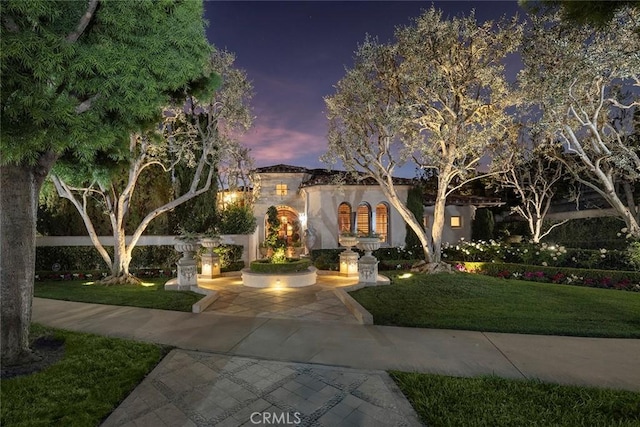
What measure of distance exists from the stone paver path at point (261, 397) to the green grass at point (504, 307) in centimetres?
285

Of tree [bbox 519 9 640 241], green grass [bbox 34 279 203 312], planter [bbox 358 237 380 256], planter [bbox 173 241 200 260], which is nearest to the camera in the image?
green grass [bbox 34 279 203 312]

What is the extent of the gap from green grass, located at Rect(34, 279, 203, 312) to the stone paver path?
4050mm

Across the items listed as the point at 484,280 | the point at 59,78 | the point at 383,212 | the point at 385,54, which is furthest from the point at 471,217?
→ the point at 59,78

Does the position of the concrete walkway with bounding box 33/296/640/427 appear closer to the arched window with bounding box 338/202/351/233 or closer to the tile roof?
the tile roof

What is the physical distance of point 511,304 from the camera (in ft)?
26.2

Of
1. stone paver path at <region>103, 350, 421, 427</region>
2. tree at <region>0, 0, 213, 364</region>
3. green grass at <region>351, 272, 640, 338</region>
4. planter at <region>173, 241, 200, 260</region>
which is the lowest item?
green grass at <region>351, 272, 640, 338</region>

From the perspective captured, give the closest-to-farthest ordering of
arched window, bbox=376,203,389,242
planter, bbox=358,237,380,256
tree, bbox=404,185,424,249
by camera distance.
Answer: planter, bbox=358,237,380,256 < tree, bbox=404,185,424,249 < arched window, bbox=376,203,389,242

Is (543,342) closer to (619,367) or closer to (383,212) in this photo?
(619,367)

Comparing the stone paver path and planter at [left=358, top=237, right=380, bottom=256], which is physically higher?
planter at [left=358, top=237, right=380, bottom=256]

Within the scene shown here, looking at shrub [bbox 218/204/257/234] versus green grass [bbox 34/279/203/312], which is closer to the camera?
green grass [bbox 34/279/203/312]

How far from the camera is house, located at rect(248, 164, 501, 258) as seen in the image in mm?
18391

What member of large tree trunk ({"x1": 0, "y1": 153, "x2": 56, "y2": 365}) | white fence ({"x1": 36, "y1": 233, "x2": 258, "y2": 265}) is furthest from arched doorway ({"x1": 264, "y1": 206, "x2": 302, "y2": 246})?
large tree trunk ({"x1": 0, "y1": 153, "x2": 56, "y2": 365})

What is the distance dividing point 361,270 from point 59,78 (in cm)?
908

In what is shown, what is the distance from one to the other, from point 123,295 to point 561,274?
14.7 m
